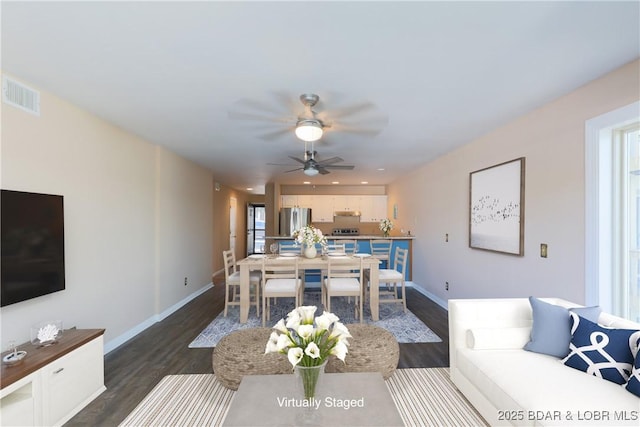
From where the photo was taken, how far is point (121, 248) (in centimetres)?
338

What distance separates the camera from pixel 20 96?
2.19 m

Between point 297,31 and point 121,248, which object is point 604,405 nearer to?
point 297,31

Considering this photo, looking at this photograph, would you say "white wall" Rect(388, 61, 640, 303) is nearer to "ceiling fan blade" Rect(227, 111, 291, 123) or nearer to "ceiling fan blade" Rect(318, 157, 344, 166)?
"ceiling fan blade" Rect(318, 157, 344, 166)

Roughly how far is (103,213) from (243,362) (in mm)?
2253

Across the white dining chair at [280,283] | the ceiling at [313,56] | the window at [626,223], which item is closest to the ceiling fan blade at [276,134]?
the ceiling at [313,56]

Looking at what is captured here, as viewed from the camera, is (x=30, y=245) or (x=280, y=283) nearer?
(x=30, y=245)

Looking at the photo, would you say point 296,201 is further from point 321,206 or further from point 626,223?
point 626,223

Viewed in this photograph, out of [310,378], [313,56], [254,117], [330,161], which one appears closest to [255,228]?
[330,161]

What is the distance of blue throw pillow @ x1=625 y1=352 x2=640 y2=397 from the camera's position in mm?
1499

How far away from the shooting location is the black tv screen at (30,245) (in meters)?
2.03

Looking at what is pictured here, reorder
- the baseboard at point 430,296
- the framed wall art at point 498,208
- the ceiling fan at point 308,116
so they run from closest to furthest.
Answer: the ceiling fan at point 308,116
the framed wall art at point 498,208
the baseboard at point 430,296

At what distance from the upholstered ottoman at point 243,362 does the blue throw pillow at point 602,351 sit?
1.90 metres

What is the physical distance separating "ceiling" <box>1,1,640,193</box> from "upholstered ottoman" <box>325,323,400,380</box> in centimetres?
207

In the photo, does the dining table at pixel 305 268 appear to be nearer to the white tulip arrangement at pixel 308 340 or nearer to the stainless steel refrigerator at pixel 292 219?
the white tulip arrangement at pixel 308 340
